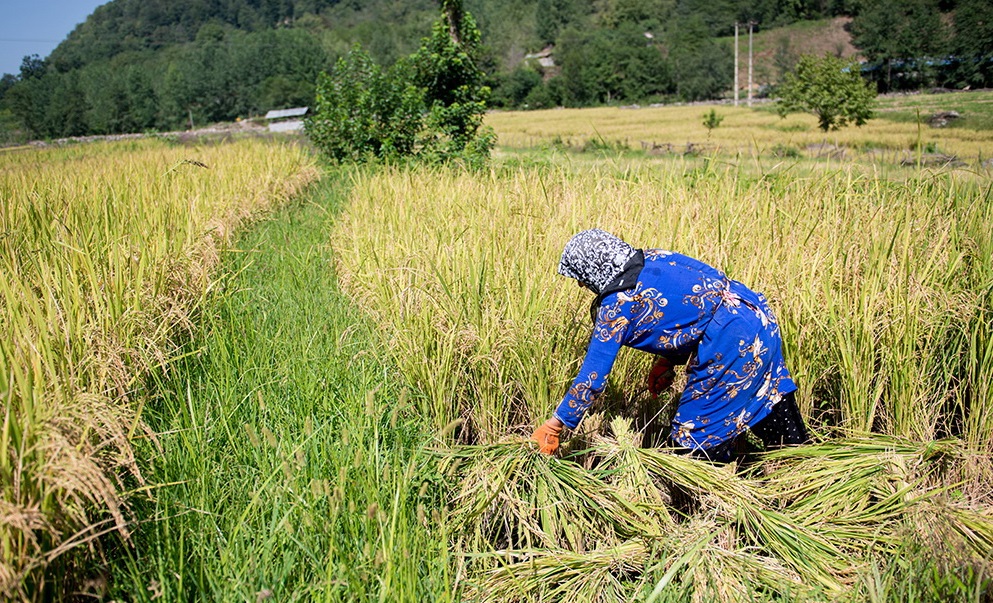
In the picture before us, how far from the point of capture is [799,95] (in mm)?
19078

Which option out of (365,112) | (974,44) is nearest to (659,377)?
(365,112)

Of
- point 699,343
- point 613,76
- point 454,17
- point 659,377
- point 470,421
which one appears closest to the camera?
point 699,343

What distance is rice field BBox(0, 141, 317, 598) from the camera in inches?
55.3

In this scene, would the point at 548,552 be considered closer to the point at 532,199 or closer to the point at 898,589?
the point at 898,589

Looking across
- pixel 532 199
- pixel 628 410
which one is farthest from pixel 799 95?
pixel 628 410

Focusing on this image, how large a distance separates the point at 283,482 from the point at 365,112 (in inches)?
338

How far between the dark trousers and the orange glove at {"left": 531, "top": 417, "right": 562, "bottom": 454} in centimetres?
60

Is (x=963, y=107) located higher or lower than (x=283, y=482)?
higher

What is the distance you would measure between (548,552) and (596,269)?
3.22ft

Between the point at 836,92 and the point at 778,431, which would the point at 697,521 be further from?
the point at 836,92

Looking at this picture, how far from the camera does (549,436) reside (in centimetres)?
231

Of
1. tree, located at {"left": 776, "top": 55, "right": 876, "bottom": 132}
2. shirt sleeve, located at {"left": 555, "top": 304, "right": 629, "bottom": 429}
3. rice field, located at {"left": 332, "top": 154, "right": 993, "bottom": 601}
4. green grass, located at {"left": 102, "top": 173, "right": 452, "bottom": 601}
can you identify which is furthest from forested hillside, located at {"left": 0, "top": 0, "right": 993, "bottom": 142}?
green grass, located at {"left": 102, "top": 173, "right": 452, "bottom": 601}

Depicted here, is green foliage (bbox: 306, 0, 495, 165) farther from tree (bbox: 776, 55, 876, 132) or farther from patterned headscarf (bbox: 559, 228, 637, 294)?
tree (bbox: 776, 55, 876, 132)

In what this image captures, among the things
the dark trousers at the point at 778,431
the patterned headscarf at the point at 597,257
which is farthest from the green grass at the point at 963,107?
the patterned headscarf at the point at 597,257
